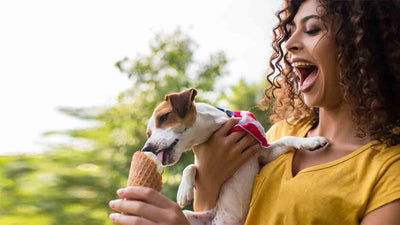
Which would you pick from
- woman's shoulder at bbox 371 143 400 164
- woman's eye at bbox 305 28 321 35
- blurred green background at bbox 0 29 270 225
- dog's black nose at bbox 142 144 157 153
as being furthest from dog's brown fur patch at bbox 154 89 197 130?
blurred green background at bbox 0 29 270 225

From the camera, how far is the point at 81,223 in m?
2.43

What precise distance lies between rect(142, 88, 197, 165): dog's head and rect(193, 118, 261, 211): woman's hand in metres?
0.08

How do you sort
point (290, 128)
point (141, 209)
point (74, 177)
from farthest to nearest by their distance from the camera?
point (74, 177) → point (290, 128) → point (141, 209)

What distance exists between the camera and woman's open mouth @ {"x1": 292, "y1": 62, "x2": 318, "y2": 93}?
1367 mm

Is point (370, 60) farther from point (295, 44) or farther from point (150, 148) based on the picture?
point (150, 148)

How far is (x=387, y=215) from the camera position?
43.5 inches

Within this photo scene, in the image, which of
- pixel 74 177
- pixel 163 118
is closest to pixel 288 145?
pixel 163 118

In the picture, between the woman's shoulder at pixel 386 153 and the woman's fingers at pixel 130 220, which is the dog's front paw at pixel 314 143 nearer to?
the woman's shoulder at pixel 386 153

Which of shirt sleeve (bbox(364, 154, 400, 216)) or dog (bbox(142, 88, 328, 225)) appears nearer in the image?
shirt sleeve (bbox(364, 154, 400, 216))

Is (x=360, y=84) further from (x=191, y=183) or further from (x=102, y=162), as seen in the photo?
(x=102, y=162)

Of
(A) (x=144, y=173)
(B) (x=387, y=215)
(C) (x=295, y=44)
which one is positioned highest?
(C) (x=295, y=44)

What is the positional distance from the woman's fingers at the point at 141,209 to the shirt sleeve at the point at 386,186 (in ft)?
1.94

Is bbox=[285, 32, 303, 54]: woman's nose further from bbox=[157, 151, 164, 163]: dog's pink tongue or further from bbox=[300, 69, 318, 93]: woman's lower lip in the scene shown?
bbox=[157, 151, 164, 163]: dog's pink tongue

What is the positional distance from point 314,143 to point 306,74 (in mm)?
246
